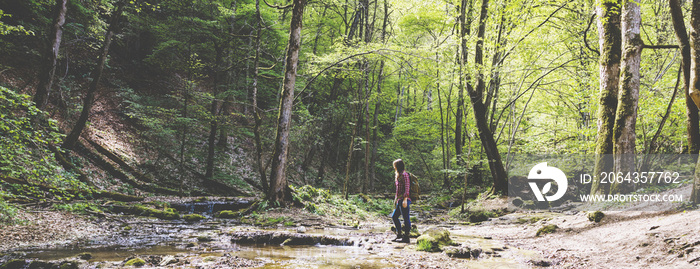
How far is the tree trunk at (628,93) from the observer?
7.64 m

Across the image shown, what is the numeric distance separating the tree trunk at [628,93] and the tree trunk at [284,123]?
8.62 meters

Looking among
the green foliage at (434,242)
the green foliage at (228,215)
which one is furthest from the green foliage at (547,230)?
the green foliage at (228,215)

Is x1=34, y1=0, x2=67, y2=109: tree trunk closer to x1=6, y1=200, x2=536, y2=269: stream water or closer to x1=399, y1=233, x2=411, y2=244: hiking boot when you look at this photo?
x1=6, y1=200, x2=536, y2=269: stream water

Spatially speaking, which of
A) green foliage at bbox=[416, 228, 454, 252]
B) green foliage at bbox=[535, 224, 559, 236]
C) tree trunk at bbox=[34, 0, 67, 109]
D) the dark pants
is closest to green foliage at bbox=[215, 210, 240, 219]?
the dark pants

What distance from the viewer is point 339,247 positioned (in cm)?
658

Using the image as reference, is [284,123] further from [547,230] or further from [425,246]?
[547,230]

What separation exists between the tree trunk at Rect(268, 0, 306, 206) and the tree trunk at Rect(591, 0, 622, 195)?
820 cm

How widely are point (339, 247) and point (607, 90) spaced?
305 inches

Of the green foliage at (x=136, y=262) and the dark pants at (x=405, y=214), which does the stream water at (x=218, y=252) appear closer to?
the green foliage at (x=136, y=262)

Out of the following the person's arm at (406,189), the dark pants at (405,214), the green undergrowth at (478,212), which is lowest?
the green undergrowth at (478,212)

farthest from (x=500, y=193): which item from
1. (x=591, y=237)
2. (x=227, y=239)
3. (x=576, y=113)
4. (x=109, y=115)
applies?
(x=109, y=115)

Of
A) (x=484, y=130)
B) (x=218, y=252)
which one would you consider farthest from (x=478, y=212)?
(x=218, y=252)

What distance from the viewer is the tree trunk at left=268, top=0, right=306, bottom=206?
34.8 ft

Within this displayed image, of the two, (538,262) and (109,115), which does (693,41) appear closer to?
(538,262)
